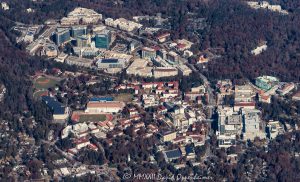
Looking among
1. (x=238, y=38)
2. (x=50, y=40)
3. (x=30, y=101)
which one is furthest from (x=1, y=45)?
(x=238, y=38)

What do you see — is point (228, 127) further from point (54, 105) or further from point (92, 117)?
point (54, 105)

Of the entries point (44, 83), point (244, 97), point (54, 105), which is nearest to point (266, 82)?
point (244, 97)

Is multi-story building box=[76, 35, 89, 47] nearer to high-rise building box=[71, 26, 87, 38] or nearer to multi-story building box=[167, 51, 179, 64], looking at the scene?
high-rise building box=[71, 26, 87, 38]

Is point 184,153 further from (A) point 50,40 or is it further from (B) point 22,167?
(A) point 50,40

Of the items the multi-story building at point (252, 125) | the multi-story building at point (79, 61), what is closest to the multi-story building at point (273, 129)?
the multi-story building at point (252, 125)

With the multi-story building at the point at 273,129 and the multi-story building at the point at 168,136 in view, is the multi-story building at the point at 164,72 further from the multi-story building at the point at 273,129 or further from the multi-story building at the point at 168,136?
the multi-story building at the point at 273,129
